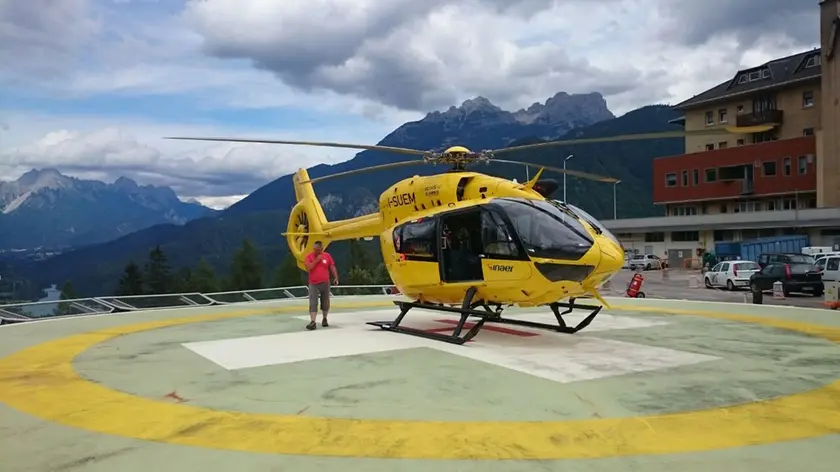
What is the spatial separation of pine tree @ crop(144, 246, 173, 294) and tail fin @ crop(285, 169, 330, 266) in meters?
71.6

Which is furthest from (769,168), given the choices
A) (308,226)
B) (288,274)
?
(288,274)

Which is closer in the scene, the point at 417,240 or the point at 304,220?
the point at 417,240

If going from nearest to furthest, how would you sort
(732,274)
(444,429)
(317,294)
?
1. (444,429)
2. (317,294)
3. (732,274)

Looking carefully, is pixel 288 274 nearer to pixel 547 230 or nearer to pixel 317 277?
pixel 317 277

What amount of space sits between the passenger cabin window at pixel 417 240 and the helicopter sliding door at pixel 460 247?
22 centimetres

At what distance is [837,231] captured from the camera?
44469 millimetres

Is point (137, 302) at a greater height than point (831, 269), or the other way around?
point (831, 269)

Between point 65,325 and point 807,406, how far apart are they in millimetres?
13275

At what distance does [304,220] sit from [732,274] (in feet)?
66.9

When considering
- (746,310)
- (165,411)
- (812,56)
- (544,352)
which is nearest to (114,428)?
(165,411)

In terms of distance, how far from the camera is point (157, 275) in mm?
85062

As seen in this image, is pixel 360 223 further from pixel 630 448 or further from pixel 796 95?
pixel 796 95

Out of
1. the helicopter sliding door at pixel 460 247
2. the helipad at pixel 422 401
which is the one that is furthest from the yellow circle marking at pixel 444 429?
the helicopter sliding door at pixel 460 247

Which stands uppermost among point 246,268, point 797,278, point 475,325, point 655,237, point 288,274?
point 655,237
